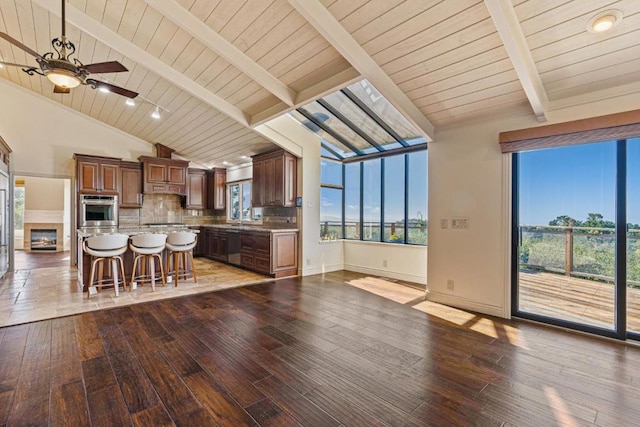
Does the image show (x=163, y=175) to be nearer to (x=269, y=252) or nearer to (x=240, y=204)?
(x=240, y=204)

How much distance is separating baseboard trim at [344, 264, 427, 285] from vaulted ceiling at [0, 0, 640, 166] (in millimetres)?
2499

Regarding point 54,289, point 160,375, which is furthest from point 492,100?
point 54,289

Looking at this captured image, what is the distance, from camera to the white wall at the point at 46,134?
19.2ft

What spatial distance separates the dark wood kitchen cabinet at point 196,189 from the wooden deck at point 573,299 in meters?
7.17

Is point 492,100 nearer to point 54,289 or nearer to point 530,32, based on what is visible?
point 530,32

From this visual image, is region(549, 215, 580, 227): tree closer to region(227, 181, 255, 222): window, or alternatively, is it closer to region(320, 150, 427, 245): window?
region(320, 150, 427, 245): window

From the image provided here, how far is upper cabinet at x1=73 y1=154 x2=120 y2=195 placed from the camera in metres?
6.09

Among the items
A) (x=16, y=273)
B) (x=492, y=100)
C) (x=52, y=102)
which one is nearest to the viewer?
(x=492, y=100)

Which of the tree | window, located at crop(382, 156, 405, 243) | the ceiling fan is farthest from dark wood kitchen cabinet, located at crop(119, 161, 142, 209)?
the tree

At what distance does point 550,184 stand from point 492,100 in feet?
3.85

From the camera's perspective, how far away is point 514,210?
11.4 ft

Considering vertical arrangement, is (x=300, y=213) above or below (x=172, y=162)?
below

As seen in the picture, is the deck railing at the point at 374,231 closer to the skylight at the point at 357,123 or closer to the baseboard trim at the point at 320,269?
the baseboard trim at the point at 320,269

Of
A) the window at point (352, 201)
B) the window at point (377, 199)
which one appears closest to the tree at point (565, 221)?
the window at point (377, 199)
